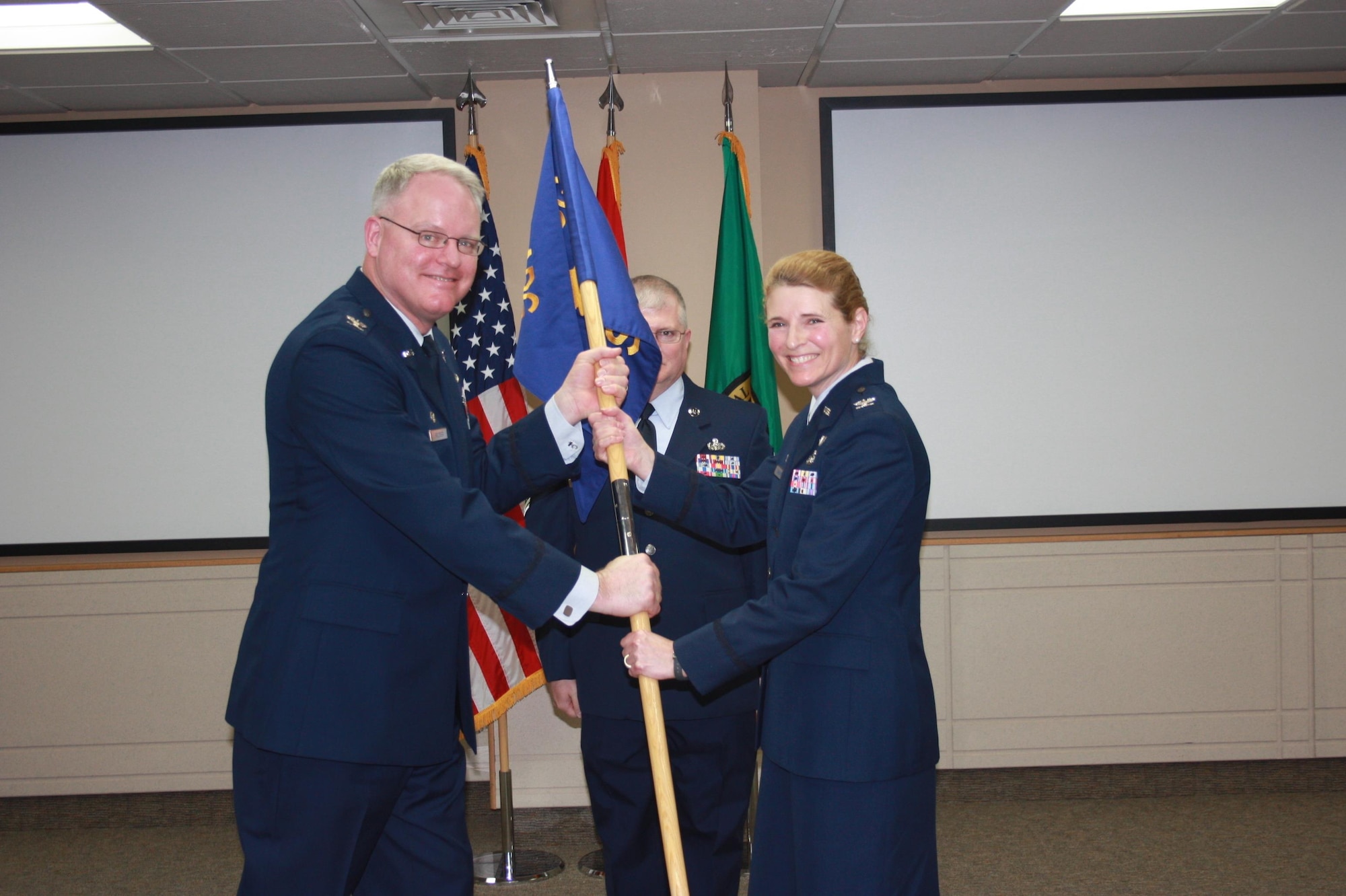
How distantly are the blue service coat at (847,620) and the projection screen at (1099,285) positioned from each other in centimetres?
265

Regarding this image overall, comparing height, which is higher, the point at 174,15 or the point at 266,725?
the point at 174,15

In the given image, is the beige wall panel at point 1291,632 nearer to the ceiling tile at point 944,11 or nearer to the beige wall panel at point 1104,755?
the beige wall panel at point 1104,755

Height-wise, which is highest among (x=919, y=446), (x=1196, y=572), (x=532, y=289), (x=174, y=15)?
(x=174, y=15)

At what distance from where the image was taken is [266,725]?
186cm

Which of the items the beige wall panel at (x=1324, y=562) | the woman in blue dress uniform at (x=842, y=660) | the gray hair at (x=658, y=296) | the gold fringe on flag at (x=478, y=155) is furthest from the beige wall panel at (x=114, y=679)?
the beige wall panel at (x=1324, y=562)

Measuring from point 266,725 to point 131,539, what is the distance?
3.23m

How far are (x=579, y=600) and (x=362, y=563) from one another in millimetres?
413

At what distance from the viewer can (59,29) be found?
3734 millimetres

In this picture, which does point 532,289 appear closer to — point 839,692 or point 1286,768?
point 839,692

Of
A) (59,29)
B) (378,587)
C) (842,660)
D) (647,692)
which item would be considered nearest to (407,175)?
(378,587)

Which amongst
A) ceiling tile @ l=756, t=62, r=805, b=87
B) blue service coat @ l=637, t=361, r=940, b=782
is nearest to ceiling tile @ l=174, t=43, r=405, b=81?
ceiling tile @ l=756, t=62, r=805, b=87

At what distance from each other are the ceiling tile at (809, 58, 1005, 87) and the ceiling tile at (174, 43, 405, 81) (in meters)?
1.80

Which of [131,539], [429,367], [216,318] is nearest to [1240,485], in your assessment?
[429,367]

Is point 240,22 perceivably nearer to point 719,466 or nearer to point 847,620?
point 719,466
